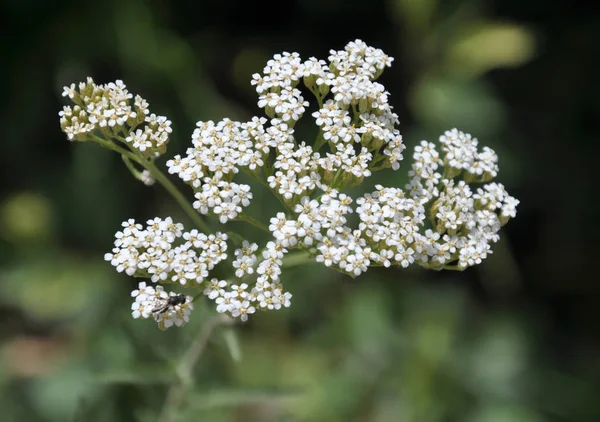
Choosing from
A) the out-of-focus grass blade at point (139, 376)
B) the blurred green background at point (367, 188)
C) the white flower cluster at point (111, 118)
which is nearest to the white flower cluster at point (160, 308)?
the white flower cluster at point (111, 118)

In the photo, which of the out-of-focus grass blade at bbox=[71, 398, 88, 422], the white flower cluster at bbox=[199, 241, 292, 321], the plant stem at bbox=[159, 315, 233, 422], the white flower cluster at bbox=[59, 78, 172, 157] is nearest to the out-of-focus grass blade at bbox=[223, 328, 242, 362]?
the plant stem at bbox=[159, 315, 233, 422]

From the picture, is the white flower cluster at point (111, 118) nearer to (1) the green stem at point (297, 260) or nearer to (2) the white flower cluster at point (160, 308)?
(2) the white flower cluster at point (160, 308)

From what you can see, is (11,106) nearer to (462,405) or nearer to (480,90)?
(480,90)

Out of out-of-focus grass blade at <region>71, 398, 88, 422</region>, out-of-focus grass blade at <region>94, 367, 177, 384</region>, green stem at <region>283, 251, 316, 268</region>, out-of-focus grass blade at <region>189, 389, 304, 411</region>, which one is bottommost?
out-of-focus grass blade at <region>71, 398, 88, 422</region>

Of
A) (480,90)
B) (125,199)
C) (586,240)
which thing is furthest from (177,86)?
(586,240)

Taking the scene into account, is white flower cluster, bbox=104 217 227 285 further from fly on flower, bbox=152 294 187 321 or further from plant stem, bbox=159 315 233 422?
plant stem, bbox=159 315 233 422
